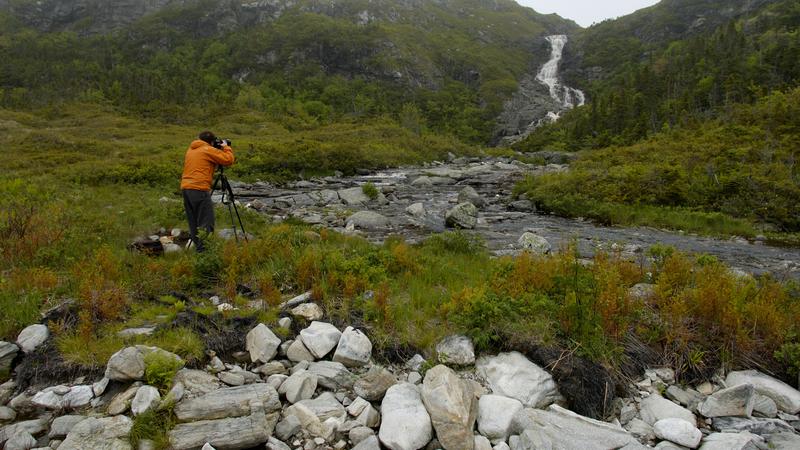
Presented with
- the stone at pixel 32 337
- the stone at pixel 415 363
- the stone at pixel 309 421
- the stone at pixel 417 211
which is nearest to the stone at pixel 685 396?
the stone at pixel 415 363

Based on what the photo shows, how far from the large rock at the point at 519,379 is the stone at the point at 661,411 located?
886mm

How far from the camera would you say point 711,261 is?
346 inches

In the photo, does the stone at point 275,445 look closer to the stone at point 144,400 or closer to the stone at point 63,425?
the stone at point 144,400

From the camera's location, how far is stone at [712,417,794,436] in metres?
4.38

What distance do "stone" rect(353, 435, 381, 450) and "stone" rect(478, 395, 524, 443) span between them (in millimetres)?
1035

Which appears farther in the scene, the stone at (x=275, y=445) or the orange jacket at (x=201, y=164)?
the orange jacket at (x=201, y=164)

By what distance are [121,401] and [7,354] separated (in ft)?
6.21

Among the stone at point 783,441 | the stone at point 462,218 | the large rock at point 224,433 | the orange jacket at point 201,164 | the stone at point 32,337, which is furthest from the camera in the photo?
the stone at point 462,218

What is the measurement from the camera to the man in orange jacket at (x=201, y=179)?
29.8ft

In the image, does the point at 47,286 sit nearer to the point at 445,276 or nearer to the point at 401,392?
the point at 401,392

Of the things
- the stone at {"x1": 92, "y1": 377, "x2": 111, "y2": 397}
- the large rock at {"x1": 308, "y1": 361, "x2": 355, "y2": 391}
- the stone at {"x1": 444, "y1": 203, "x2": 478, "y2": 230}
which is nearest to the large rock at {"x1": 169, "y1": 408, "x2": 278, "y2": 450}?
the large rock at {"x1": 308, "y1": 361, "x2": 355, "y2": 391}

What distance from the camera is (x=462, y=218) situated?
1641 centimetres

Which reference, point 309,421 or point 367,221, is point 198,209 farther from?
point 367,221

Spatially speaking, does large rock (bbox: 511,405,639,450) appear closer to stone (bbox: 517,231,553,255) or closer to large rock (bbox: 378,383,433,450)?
large rock (bbox: 378,383,433,450)
